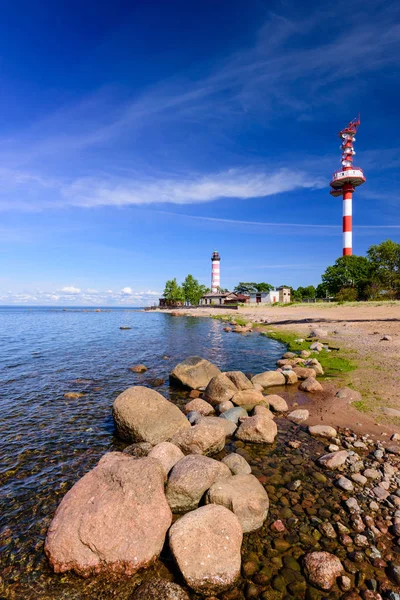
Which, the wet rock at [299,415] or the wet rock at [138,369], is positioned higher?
the wet rock at [299,415]

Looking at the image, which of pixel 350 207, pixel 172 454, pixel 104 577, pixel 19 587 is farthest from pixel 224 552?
pixel 350 207

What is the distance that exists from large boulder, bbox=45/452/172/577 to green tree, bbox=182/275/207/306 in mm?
114419

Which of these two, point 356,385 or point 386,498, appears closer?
point 386,498

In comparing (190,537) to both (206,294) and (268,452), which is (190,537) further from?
(206,294)

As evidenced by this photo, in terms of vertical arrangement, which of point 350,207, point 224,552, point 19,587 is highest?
point 350,207

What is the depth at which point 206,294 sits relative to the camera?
125438mm

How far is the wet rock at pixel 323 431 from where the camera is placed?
8.95 meters

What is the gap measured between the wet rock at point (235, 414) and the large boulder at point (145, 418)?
1.70 metres

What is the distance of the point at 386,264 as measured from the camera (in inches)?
2835

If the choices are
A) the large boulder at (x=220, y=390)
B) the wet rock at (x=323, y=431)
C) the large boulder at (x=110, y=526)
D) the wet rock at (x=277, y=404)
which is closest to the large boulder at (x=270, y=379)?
the large boulder at (x=220, y=390)

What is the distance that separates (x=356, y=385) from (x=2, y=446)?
13.1 m

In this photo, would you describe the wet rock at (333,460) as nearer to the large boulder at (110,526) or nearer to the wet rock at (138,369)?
the large boulder at (110,526)

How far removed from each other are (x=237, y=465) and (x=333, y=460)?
2.32m

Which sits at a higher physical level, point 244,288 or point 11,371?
point 244,288
